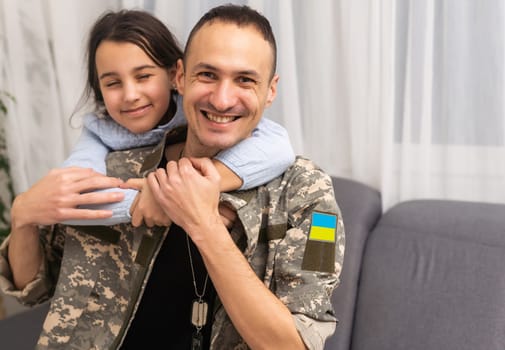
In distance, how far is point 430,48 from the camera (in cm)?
163

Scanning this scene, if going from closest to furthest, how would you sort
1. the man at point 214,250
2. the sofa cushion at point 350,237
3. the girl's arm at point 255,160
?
the man at point 214,250 → the girl's arm at point 255,160 → the sofa cushion at point 350,237

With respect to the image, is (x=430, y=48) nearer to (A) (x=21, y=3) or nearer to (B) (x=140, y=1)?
(B) (x=140, y=1)

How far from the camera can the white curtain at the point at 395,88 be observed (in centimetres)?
161

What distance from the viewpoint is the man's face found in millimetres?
1144

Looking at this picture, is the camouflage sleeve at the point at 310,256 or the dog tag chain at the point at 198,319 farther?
the dog tag chain at the point at 198,319

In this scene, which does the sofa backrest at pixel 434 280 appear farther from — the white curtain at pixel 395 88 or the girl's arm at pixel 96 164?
the girl's arm at pixel 96 164

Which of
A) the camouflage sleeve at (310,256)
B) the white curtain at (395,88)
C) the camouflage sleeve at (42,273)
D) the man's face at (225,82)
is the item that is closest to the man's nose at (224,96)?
the man's face at (225,82)

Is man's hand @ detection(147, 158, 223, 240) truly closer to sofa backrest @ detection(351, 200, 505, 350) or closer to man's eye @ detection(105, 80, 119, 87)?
man's eye @ detection(105, 80, 119, 87)

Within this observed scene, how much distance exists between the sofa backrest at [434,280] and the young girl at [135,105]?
57 centimetres

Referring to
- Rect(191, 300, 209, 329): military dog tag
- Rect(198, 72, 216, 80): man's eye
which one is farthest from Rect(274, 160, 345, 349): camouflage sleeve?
Rect(198, 72, 216, 80): man's eye

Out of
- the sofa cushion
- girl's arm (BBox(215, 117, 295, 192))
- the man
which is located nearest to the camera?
the man

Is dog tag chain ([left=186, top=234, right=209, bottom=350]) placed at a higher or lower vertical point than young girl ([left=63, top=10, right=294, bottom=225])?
lower

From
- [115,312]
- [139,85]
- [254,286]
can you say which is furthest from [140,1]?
[254,286]

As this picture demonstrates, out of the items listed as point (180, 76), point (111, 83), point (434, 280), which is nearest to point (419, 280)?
point (434, 280)
